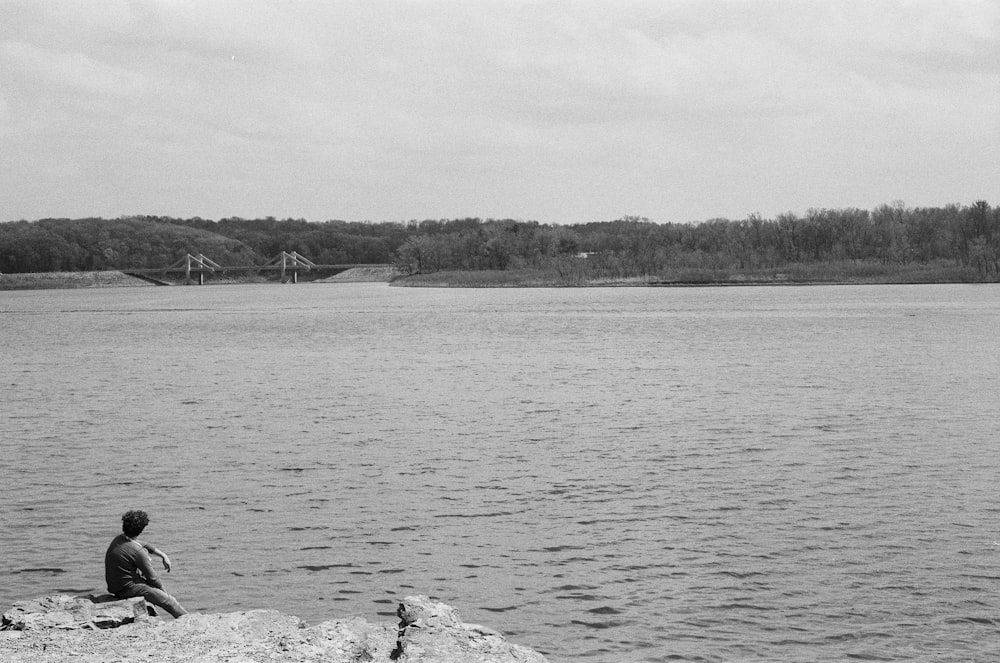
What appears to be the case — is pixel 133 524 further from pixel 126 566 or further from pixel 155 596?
pixel 155 596

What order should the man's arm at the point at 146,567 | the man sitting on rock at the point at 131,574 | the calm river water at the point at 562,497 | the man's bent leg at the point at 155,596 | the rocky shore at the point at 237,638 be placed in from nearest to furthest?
the rocky shore at the point at 237,638, the man's bent leg at the point at 155,596, the man sitting on rock at the point at 131,574, the man's arm at the point at 146,567, the calm river water at the point at 562,497

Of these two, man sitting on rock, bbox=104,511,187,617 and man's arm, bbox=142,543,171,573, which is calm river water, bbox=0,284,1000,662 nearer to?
man's arm, bbox=142,543,171,573

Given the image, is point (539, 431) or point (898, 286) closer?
point (539, 431)

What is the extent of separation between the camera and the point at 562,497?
2233 cm

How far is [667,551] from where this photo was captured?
59.6ft

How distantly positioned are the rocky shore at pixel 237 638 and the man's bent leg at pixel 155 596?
0.39 meters

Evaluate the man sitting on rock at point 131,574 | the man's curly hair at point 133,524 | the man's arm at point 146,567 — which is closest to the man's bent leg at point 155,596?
the man sitting on rock at point 131,574

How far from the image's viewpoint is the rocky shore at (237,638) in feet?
38.9

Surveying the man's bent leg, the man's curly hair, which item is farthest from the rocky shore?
the man's curly hair

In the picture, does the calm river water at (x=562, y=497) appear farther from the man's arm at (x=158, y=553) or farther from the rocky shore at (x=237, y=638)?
the rocky shore at (x=237, y=638)

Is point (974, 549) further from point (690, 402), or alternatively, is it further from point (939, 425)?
point (690, 402)

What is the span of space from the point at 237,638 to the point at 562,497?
35.1 feet

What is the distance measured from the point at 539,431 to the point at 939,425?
11464mm


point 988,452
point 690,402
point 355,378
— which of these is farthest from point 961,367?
point 355,378
